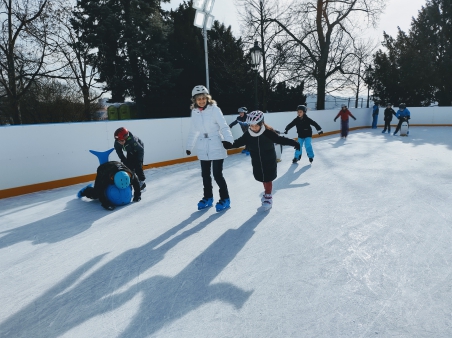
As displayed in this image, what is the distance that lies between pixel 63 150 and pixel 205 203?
3425 millimetres

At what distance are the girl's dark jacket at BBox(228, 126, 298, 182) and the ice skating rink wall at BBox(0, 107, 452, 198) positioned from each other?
12.4ft

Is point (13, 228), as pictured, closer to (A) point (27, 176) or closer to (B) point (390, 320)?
(A) point (27, 176)

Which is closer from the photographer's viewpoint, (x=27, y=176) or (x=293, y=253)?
(x=293, y=253)

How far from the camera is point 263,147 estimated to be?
3.88 metres

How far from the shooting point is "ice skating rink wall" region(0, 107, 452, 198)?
214 inches

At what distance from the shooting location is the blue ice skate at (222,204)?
4.09 metres

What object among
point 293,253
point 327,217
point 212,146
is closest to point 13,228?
A: point 212,146

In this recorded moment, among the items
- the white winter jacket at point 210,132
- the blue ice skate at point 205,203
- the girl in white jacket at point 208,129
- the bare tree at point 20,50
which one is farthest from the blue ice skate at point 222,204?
the bare tree at point 20,50

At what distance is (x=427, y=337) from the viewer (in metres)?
1.77

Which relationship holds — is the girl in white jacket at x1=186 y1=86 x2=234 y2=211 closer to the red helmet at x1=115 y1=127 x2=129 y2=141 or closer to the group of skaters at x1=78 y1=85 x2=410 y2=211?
the group of skaters at x1=78 y1=85 x2=410 y2=211

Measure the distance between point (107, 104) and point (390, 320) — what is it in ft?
65.8

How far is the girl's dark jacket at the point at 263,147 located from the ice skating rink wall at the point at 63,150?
3.78 metres

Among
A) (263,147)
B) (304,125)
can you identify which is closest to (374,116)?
(304,125)

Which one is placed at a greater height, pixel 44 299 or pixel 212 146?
pixel 212 146
